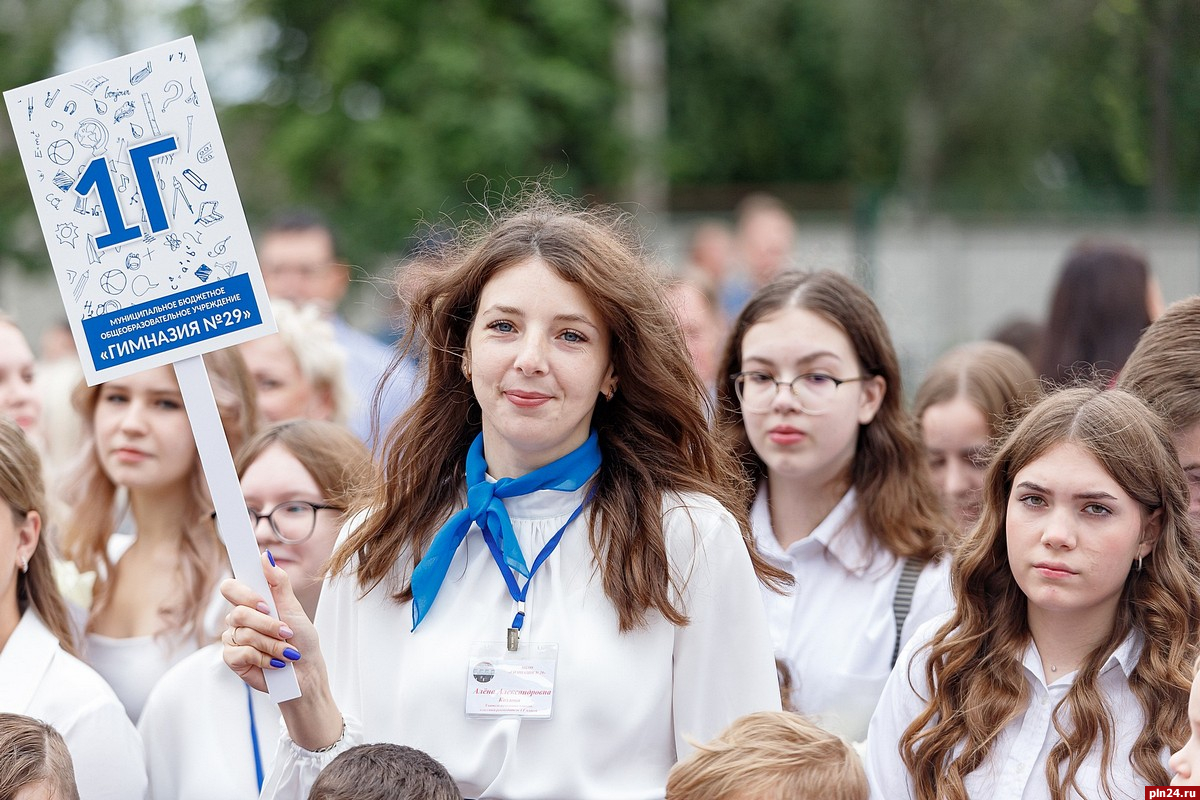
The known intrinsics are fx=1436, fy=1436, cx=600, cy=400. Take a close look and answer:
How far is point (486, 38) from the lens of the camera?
17297mm

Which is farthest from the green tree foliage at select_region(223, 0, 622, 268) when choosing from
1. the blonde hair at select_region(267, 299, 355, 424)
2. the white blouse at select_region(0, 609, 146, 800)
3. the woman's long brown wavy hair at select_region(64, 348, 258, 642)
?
the white blouse at select_region(0, 609, 146, 800)

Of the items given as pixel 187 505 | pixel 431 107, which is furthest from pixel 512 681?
pixel 431 107

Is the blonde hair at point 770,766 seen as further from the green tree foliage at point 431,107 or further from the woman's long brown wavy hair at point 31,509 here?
the green tree foliage at point 431,107

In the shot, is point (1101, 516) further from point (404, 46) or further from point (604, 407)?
point (404, 46)

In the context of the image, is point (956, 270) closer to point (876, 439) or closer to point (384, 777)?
point (876, 439)

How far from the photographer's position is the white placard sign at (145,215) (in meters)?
3.05

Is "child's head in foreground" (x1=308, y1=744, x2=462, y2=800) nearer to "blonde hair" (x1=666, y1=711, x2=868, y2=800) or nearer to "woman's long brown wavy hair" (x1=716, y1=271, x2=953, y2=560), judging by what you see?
"blonde hair" (x1=666, y1=711, x2=868, y2=800)

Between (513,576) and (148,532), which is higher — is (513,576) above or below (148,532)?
below

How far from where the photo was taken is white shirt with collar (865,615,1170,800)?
9.60 ft

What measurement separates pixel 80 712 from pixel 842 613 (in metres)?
1.96

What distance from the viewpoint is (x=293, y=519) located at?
396 centimetres

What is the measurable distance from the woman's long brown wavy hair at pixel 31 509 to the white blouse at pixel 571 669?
93 centimetres

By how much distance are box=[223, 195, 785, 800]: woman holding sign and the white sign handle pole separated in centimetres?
5

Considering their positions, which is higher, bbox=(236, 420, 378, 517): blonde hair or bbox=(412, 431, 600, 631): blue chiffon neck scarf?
bbox=(236, 420, 378, 517): blonde hair
